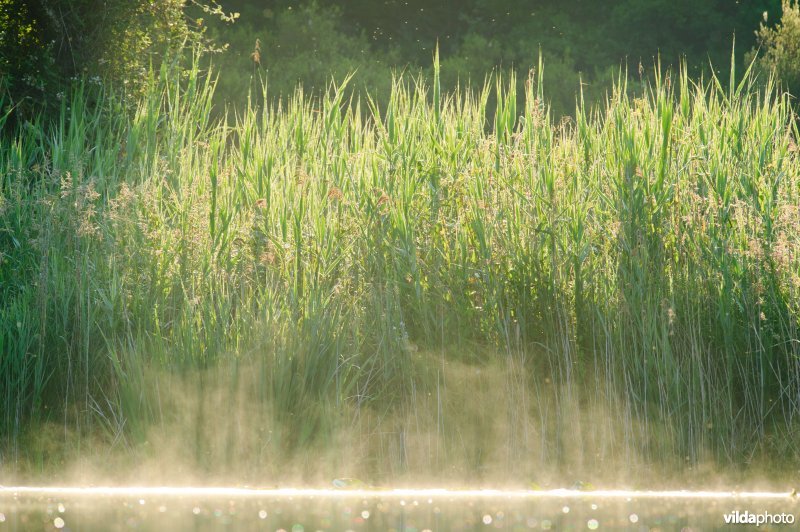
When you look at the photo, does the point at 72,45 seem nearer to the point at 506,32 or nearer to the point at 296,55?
the point at 296,55

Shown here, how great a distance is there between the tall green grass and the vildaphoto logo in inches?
34.3

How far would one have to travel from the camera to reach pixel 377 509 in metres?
Result: 4.16

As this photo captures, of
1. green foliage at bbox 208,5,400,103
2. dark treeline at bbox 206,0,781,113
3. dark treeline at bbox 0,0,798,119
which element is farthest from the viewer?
dark treeline at bbox 206,0,781,113

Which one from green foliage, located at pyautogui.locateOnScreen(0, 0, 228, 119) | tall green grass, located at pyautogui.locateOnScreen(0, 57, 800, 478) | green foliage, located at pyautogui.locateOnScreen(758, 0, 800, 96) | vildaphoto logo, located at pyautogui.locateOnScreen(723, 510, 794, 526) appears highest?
green foliage, located at pyautogui.locateOnScreen(758, 0, 800, 96)

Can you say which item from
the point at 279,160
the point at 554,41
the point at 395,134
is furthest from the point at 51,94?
the point at 554,41

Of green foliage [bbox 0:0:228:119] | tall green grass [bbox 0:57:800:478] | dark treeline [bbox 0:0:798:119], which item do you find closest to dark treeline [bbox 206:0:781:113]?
dark treeline [bbox 0:0:798:119]

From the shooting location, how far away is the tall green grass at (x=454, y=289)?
5176mm

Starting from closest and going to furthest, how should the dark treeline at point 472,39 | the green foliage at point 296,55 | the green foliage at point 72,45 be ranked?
the green foliage at point 72,45 < the green foliage at point 296,55 < the dark treeline at point 472,39

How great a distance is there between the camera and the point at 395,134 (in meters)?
6.09

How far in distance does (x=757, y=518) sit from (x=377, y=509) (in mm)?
1421

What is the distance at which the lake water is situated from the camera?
3746mm

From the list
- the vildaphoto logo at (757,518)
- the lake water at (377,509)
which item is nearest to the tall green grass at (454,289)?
the lake water at (377,509)

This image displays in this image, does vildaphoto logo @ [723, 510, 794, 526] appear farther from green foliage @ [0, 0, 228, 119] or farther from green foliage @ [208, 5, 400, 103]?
green foliage @ [208, 5, 400, 103]

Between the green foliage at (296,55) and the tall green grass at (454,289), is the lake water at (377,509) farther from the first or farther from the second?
the green foliage at (296,55)
